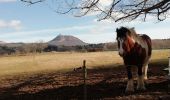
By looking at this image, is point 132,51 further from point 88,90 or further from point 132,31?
point 88,90

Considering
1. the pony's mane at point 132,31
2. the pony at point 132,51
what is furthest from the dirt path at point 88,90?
the pony's mane at point 132,31

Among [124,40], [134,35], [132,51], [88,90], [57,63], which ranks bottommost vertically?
[88,90]

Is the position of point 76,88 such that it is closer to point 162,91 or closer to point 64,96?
point 64,96

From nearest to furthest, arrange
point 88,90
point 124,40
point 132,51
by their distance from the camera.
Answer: point 124,40 → point 132,51 → point 88,90

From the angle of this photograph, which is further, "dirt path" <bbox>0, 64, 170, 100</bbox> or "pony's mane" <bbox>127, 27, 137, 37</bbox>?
"pony's mane" <bbox>127, 27, 137, 37</bbox>

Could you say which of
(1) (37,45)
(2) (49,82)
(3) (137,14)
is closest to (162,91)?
(3) (137,14)

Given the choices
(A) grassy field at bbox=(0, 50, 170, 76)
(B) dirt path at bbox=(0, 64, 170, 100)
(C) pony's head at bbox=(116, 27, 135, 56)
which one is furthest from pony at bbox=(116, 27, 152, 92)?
(A) grassy field at bbox=(0, 50, 170, 76)

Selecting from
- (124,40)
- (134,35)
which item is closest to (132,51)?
(134,35)

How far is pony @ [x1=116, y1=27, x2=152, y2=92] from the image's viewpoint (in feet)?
49.2

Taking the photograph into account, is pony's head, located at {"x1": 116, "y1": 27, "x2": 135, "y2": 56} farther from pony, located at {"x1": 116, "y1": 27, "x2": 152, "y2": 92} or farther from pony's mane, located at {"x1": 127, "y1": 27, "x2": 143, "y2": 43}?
pony's mane, located at {"x1": 127, "y1": 27, "x2": 143, "y2": 43}

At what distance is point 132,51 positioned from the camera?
617 inches

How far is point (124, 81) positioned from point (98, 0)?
4.12 m

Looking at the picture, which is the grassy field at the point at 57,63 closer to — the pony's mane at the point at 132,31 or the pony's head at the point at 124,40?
the pony's mane at the point at 132,31

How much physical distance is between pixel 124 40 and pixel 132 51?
850mm
